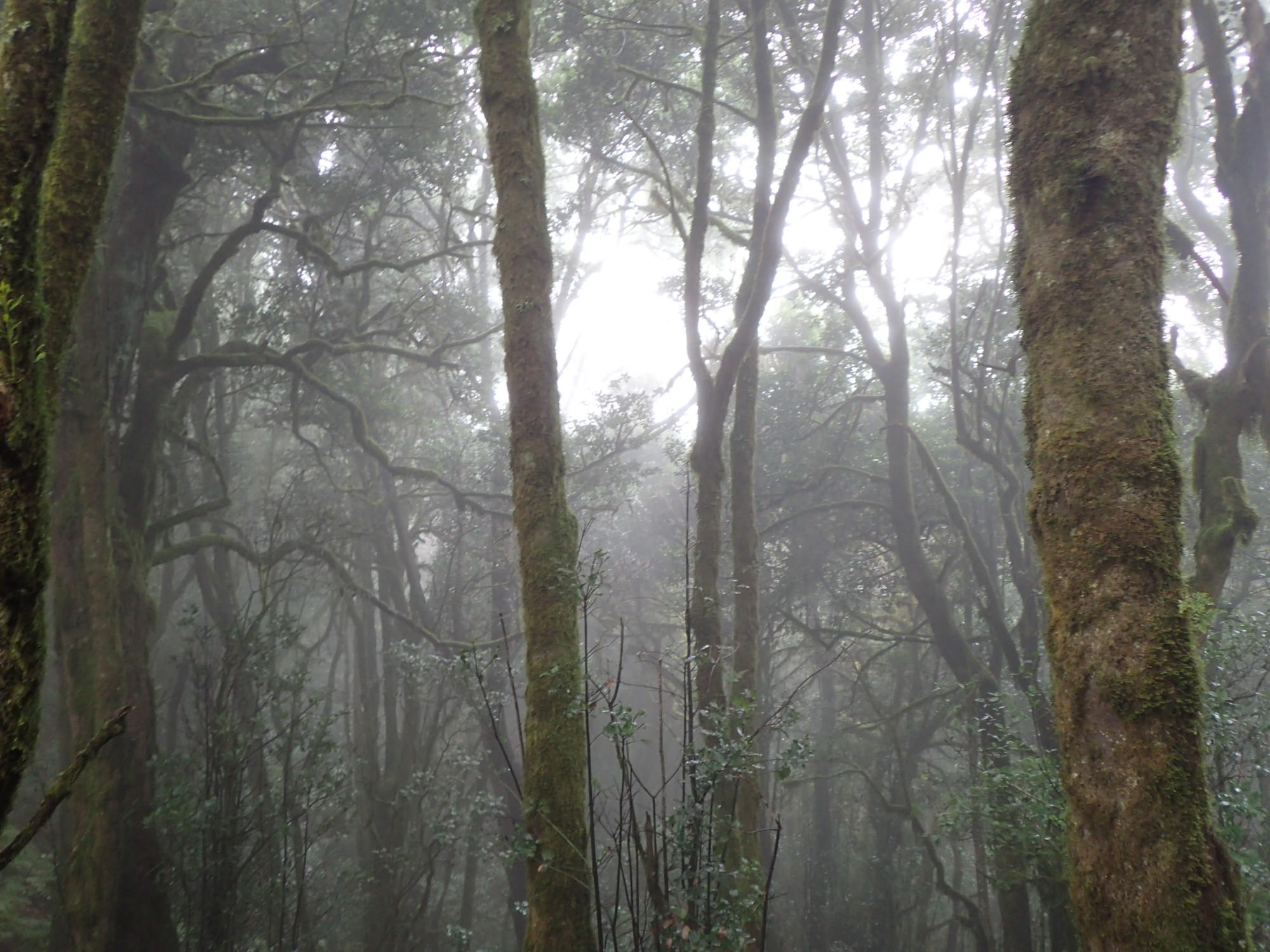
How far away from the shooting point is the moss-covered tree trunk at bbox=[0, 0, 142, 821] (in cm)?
122

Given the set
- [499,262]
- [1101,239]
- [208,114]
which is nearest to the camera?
[1101,239]

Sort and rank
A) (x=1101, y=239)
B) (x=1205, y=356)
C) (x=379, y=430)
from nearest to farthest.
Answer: (x=1101, y=239)
(x=379, y=430)
(x=1205, y=356)

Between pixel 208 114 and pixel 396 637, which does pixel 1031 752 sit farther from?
pixel 396 637

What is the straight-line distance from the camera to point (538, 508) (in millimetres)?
3863

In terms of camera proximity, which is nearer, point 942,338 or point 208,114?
point 208,114

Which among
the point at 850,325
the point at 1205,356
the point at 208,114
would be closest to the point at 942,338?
the point at 850,325

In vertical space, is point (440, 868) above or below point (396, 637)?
below

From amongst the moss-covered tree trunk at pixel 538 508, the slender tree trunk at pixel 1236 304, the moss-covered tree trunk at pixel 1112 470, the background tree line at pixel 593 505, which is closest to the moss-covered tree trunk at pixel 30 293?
the background tree line at pixel 593 505

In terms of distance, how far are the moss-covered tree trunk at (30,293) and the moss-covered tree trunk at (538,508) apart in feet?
6.31

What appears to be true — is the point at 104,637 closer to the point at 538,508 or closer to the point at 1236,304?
the point at 538,508

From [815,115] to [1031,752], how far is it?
19.1 ft

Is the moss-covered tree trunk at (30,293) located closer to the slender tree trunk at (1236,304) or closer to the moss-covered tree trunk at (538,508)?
the moss-covered tree trunk at (538,508)

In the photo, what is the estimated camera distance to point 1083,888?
1.97 metres

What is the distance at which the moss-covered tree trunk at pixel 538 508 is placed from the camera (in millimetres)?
3244
